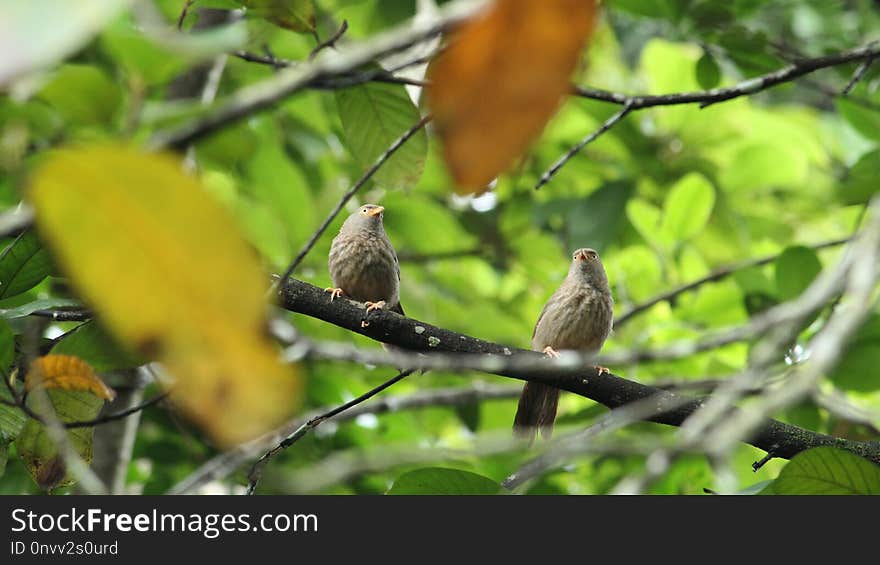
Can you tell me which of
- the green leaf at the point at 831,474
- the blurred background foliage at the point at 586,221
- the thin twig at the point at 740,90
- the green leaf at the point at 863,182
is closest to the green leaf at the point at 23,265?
the blurred background foliage at the point at 586,221

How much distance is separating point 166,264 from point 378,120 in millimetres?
1965

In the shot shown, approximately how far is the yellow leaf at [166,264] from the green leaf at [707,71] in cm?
281

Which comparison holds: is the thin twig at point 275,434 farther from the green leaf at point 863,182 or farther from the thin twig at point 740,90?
the green leaf at point 863,182

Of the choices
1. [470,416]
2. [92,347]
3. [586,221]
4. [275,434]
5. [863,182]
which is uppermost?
[586,221]

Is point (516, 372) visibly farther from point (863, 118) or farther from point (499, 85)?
point (863, 118)

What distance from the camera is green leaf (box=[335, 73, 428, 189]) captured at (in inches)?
99.7

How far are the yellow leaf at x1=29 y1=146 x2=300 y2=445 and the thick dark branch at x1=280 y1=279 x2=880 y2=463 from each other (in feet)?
5.76

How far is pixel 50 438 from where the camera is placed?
7.88ft

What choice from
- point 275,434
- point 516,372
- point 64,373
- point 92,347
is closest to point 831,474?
point 516,372

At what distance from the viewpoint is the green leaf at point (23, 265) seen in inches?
88.4

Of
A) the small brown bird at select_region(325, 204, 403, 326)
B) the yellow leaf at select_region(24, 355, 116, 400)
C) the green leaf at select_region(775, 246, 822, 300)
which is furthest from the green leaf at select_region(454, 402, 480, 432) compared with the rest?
the yellow leaf at select_region(24, 355, 116, 400)

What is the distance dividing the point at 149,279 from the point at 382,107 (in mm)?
1952

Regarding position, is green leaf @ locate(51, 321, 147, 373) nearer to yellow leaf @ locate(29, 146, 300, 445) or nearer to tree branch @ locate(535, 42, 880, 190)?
tree branch @ locate(535, 42, 880, 190)

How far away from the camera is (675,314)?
4.59 m
